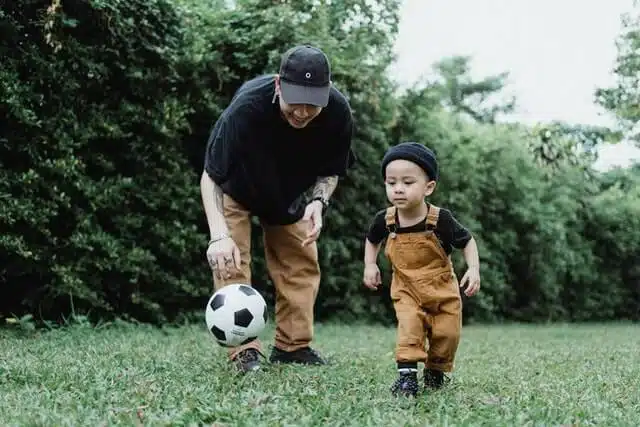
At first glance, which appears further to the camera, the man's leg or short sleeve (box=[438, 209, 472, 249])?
the man's leg

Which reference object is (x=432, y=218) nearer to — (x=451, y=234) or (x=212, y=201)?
(x=451, y=234)

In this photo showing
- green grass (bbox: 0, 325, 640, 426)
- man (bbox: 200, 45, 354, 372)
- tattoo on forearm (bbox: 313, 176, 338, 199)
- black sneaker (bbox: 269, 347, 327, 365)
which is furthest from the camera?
black sneaker (bbox: 269, 347, 327, 365)

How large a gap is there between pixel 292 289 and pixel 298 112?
1.21 meters

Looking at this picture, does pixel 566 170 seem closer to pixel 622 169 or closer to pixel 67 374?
pixel 622 169

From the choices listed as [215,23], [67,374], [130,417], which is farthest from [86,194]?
[130,417]

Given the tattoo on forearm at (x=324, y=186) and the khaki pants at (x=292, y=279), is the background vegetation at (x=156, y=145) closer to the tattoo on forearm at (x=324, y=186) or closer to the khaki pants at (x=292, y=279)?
the khaki pants at (x=292, y=279)

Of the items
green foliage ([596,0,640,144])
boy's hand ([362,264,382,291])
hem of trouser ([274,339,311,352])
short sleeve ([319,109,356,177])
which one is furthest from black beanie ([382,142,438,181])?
green foliage ([596,0,640,144])

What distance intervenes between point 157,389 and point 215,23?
539 cm

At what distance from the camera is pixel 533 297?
1325 centimetres

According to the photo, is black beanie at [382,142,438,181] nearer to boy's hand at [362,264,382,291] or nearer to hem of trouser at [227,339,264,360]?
boy's hand at [362,264,382,291]

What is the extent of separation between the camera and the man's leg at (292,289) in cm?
465

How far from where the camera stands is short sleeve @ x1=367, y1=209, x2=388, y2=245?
3686 millimetres

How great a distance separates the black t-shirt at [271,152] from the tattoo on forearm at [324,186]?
1.4 inches

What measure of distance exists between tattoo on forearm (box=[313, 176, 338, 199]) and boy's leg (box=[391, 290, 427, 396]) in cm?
106
